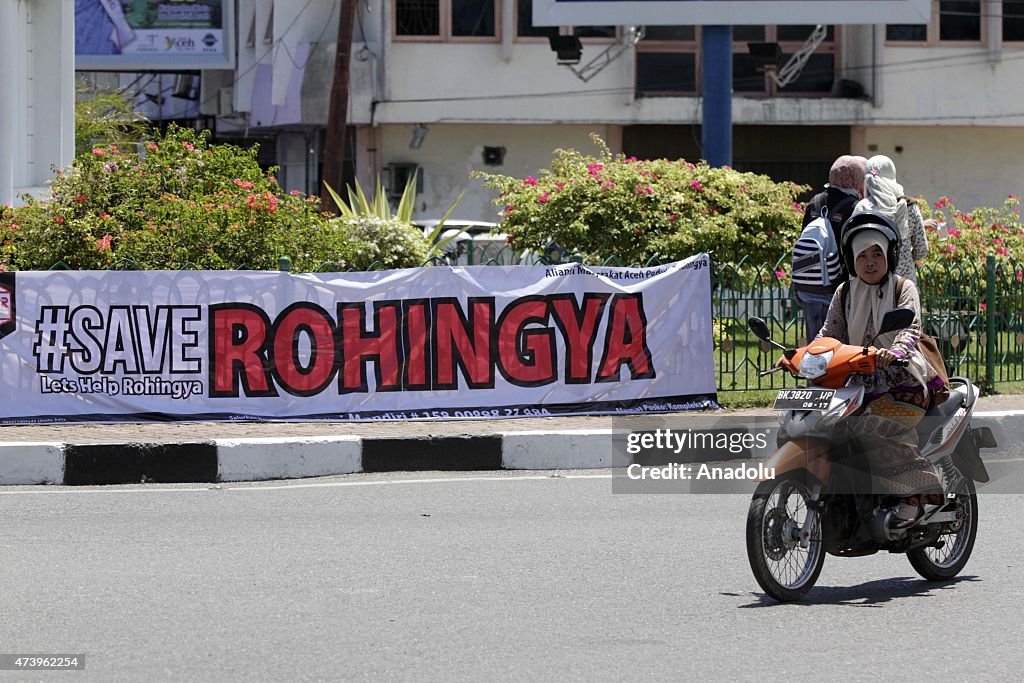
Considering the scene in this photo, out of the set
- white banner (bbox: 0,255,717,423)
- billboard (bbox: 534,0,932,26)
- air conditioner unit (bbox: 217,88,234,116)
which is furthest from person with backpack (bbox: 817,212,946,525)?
air conditioner unit (bbox: 217,88,234,116)

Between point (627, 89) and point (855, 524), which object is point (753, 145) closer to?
point (627, 89)

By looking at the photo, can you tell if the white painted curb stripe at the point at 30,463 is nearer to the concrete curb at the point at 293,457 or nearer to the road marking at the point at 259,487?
the concrete curb at the point at 293,457

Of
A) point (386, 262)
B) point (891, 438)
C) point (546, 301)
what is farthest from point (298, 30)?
point (891, 438)

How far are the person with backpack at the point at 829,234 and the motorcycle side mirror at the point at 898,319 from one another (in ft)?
12.1

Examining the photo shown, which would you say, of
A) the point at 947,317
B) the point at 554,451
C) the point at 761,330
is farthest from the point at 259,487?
the point at 947,317

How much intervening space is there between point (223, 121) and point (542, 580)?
113 feet

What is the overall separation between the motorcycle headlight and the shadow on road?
0.92 meters

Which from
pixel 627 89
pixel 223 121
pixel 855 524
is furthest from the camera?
pixel 223 121

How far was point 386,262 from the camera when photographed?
45.4ft

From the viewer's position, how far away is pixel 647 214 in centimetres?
1477

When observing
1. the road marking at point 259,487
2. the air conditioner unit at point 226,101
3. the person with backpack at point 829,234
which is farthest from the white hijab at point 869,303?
the air conditioner unit at point 226,101

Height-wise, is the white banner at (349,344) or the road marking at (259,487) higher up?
the white banner at (349,344)

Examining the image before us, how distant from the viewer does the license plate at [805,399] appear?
5.75m

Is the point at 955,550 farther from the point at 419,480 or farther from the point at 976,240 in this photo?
the point at 976,240
